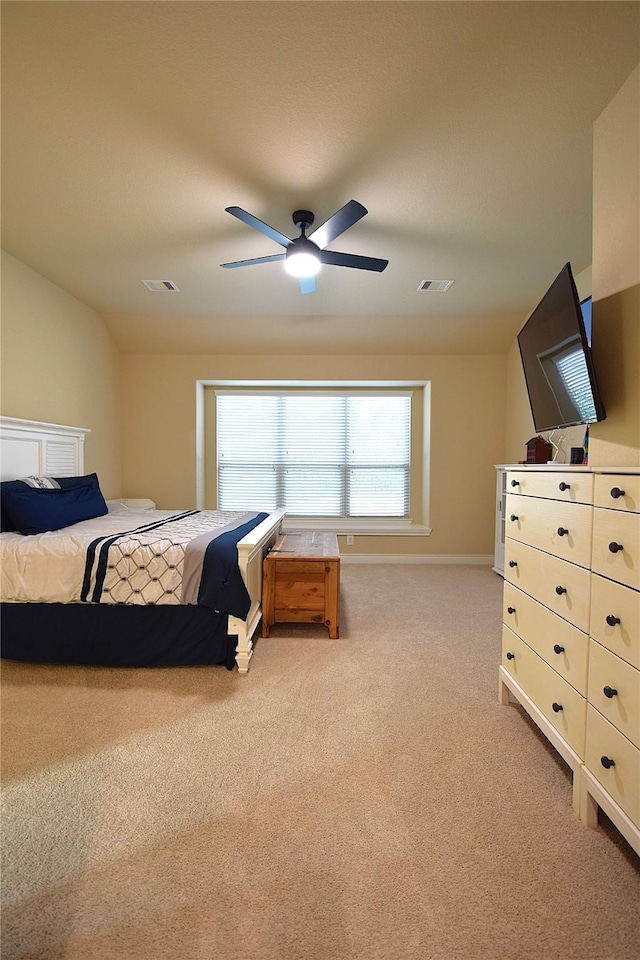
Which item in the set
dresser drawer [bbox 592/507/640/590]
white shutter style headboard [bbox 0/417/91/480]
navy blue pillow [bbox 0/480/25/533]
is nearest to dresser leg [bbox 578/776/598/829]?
dresser drawer [bbox 592/507/640/590]

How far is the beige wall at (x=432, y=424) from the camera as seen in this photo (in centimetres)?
527

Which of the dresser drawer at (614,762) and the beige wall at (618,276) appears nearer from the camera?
the dresser drawer at (614,762)

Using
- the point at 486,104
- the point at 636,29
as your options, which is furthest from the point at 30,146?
the point at 636,29

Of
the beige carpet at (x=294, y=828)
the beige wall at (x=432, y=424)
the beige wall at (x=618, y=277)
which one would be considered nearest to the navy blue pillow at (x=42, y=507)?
the beige carpet at (x=294, y=828)

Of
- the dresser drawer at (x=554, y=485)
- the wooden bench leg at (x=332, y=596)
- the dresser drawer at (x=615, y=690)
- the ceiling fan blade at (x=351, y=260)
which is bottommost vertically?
the wooden bench leg at (x=332, y=596)

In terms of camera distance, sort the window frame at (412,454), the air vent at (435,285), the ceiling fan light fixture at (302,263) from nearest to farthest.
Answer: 1. the ceiling fan light fixture at (302,263)
2. the air vent at (435,285)
3. the window frame at (412,454)

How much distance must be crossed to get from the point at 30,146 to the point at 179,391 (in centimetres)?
314

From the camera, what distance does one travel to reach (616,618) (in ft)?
4.31

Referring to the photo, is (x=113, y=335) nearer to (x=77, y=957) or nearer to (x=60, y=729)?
(x=60, y=729)

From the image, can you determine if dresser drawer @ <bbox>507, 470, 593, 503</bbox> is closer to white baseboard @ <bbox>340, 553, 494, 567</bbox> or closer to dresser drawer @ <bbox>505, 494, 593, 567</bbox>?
dresser drawer @ <bbox>505, 494, 593, 567</bbox>

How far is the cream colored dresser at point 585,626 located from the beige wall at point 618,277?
0.35 metres

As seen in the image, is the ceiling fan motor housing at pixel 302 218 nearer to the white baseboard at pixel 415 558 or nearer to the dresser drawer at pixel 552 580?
the dresser drawer at pixel 552 580

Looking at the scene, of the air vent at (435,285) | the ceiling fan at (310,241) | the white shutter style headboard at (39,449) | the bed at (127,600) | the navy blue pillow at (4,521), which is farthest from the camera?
the air vent at (435,285)

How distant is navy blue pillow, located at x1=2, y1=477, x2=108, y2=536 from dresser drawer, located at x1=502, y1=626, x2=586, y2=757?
2.96m
